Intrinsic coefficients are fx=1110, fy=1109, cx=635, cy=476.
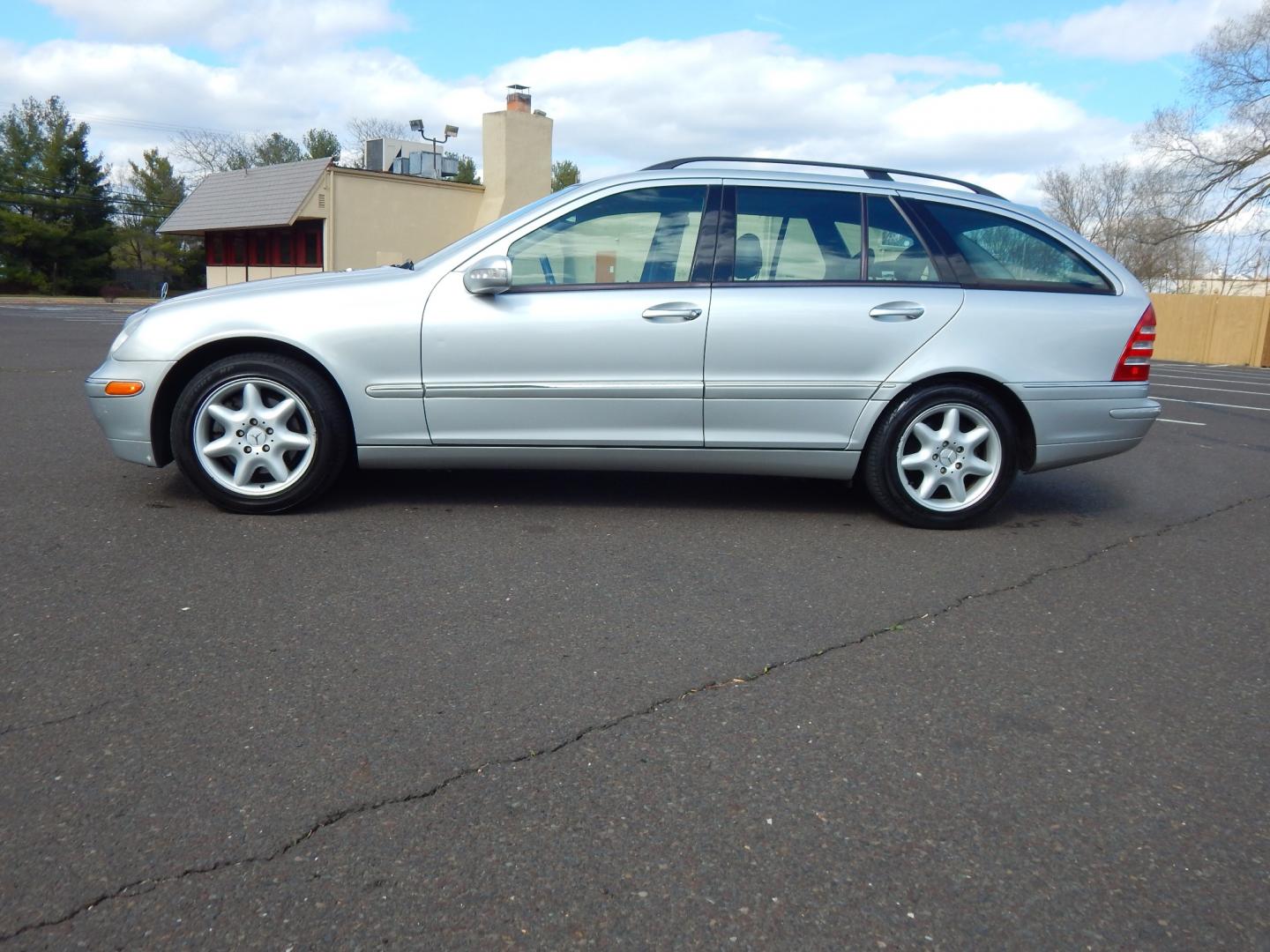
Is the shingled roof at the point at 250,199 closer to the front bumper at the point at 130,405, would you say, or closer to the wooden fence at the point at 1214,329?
the wooden fence at the point at 1214,329

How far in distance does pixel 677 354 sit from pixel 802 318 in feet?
1.96

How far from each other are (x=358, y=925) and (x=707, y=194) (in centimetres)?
392

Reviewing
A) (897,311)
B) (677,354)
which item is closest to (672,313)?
(677,354)

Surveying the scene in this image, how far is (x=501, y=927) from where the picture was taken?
2100 millimetres

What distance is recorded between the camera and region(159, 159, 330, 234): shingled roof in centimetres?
3394

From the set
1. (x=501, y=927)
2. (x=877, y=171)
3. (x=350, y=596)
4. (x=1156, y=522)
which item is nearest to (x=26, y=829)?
(x=501, y=927)

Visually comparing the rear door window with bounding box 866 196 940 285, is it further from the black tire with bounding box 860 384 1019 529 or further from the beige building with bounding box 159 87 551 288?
the beige building with bounding box 159 87 551 288

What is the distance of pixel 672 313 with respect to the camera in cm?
500

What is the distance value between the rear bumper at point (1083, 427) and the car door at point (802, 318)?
68cm

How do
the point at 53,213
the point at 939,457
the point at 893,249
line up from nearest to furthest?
the point at 939,457
the point at 893,249
the point at 53,213

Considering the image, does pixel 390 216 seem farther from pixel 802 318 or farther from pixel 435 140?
pixel 802 318

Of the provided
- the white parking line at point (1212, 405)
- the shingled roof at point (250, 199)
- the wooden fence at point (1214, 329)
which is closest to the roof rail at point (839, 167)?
the white parking line at point (1212, 405)

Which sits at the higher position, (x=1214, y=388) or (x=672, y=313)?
(x=672, y=313)

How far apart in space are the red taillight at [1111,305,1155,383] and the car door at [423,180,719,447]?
6.72 ft
